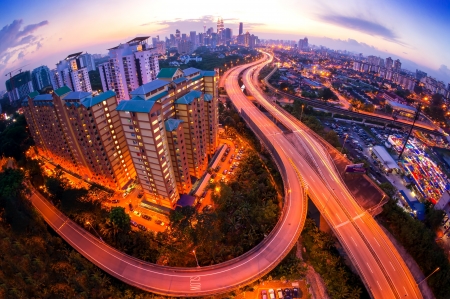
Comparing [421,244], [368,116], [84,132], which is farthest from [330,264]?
[368,116]

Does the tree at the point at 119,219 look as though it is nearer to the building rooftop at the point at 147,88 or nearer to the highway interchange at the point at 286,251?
the highway interchange at the point at 286,251

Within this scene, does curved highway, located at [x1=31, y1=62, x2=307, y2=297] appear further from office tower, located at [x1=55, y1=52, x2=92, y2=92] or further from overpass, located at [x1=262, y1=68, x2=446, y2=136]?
office tower, located at [x1=55, y1=52, x2=92, y2=92]

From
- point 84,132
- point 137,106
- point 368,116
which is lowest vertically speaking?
point 368,116

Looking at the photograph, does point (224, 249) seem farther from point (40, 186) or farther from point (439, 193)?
point (439, 193)

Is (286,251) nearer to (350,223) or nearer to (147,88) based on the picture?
(350,223)

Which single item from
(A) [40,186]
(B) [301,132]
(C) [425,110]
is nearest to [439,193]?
(B) [301,132]

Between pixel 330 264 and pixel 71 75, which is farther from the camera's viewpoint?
pixel 71 75

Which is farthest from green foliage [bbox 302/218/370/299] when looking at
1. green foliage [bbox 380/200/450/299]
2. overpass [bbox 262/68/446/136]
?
overpass [bbox 262/68/446/136]

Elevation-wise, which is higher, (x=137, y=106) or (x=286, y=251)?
(x=137, y=106)
